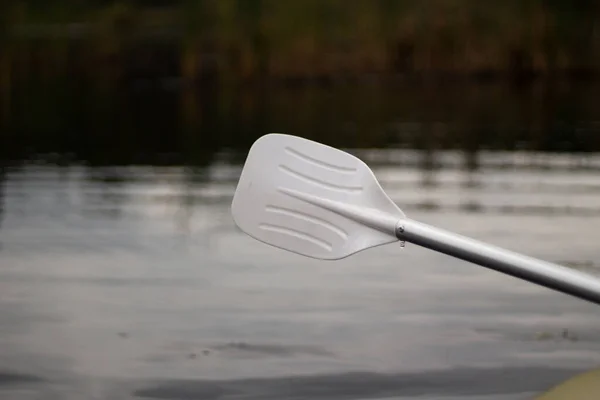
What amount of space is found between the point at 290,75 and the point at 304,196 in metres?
18.9

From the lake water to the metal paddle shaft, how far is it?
84cm

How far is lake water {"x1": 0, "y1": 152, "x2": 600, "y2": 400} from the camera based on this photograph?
3.81 meters

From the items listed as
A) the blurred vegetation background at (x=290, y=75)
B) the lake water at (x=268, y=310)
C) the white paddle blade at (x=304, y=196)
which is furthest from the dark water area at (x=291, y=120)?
the white paddle blade at (x=304, y=196)

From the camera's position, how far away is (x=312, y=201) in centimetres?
Result: 346

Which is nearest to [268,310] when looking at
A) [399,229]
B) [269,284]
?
[269,284]

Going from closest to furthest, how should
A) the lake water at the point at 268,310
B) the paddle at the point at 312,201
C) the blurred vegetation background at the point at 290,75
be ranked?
the paddle at the point at 312,201 → the lake water at the point at 268,310 → the blurred vegetation background at the point at 290,75

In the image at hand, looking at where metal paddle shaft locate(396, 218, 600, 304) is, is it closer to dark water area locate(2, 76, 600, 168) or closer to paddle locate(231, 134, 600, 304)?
paddle locate(231, 134, 600, 304)

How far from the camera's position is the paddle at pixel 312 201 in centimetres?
332

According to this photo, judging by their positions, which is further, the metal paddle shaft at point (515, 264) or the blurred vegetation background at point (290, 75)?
the blurred vegetation background at point (290, 75)

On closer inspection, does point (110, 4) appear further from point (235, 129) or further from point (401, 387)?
point (401, 387)

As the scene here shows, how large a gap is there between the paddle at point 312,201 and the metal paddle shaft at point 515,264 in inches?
9.8

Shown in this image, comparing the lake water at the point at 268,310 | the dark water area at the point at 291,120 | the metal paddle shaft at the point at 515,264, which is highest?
the metal paddle shaft at the point at 515,264

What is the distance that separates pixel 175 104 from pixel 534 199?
11.3 m

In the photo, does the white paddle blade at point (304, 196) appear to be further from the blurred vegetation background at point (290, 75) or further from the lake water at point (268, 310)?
the blurred vegetation background at point (290, 75)
